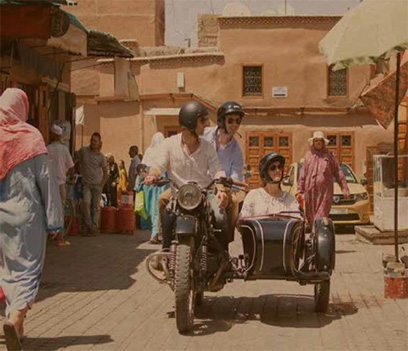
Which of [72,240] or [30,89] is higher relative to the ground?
[30,89]

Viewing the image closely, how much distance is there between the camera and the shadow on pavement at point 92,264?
11.5 metres

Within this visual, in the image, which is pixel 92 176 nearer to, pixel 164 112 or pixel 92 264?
pixel 92 264

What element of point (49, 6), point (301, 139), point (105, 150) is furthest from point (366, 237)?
point (105, 150)

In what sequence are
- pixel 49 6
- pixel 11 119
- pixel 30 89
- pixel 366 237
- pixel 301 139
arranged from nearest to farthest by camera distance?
pixel 11 119, pixel 49 6, pixel 30 89, pixel 366 237, pixel 301 139

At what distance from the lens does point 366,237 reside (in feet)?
61.1

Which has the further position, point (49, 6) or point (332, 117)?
point (332, 117)

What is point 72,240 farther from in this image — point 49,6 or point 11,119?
point 11,119

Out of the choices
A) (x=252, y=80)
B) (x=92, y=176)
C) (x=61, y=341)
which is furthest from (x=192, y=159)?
(x=252, y=80)

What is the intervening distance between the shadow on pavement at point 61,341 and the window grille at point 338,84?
29133 mm

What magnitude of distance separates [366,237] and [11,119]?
39.3ft

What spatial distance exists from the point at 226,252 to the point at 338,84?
28098 millimetres

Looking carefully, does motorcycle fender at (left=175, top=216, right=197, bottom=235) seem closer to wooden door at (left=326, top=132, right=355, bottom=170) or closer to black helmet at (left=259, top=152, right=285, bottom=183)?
black helmet at (left=259, top=152, right=285, bottom=183)

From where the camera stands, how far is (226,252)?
29.2 feet

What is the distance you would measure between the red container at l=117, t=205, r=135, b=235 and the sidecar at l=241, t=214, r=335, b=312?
35.5ft
